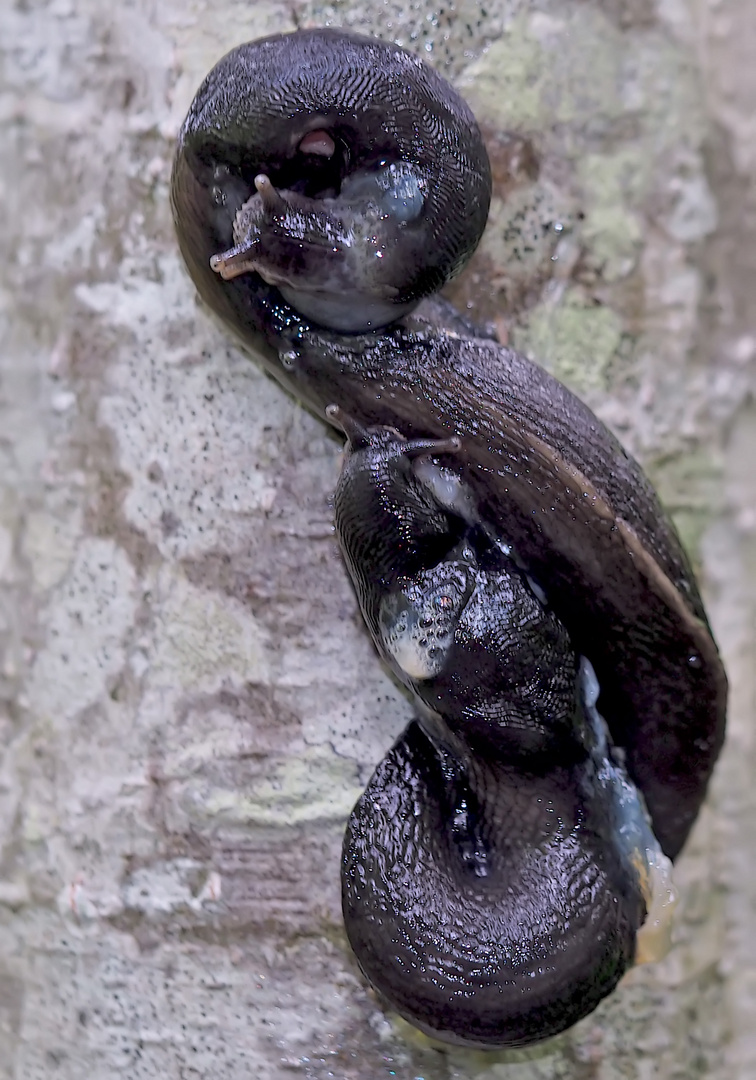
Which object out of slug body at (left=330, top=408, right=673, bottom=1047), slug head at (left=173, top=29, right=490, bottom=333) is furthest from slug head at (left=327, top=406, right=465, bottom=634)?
slug head at (left=173, top=29, right=490, bottom=333)

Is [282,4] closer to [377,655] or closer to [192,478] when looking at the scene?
[192,478]

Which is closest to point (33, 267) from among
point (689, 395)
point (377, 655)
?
point (377, 655)

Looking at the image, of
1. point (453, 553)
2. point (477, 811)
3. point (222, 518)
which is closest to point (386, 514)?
point (453, 553)

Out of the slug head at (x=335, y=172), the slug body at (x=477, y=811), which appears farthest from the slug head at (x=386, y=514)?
the slug head at (x=335, y=172)

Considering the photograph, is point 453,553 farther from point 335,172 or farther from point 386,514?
point 335,172

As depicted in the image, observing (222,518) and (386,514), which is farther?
(222,518)

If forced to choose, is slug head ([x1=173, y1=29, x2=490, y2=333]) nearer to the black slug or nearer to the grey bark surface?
the black slug

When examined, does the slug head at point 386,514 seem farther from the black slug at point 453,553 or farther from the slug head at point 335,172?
the slug head at point 335,172

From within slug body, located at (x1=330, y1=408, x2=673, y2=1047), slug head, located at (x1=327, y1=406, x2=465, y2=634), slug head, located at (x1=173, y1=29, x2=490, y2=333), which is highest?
slug head, located at (x1=173, y1=29, x2=490, y2=333)
